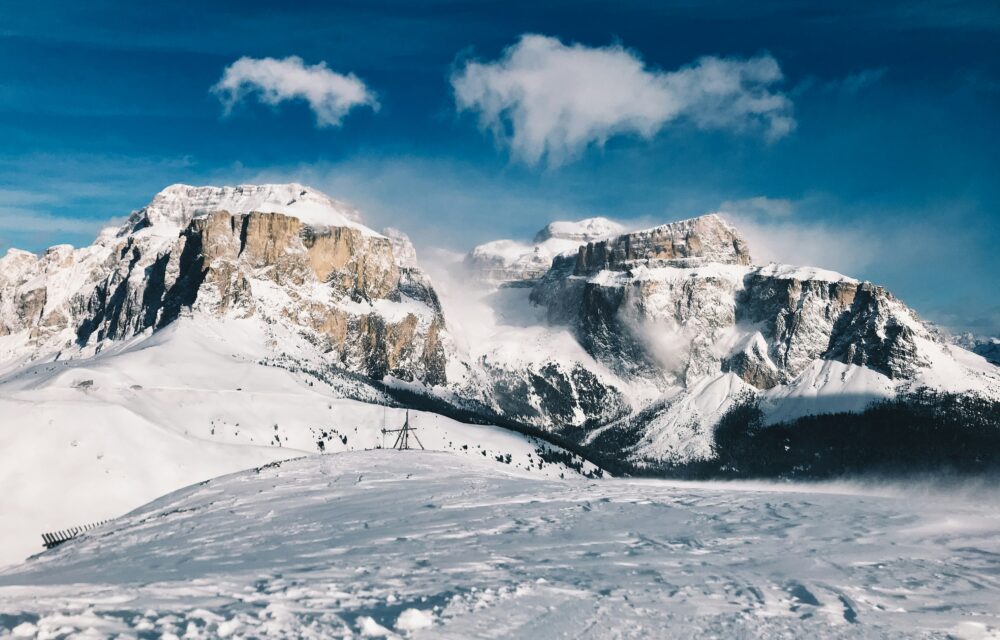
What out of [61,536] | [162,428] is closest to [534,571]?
[61,536]

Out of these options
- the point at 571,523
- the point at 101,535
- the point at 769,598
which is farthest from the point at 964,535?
the point at 101,535

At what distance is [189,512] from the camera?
24766mm

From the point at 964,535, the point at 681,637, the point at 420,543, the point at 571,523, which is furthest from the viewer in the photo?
the point at 571,523

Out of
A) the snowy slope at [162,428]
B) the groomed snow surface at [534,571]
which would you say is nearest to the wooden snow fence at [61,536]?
the groomed snow surface at [534,571]

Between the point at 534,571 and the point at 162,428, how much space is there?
2716 inches

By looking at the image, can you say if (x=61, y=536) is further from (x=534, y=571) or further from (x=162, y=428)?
(x=534, y=571)

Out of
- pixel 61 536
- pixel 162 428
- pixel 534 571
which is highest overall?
pixel 534 571

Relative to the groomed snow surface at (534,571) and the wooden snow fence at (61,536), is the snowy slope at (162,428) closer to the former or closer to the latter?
the wooden snow fence at (61,536)

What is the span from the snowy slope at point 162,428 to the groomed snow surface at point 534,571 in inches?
1458

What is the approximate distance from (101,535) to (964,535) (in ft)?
84.4

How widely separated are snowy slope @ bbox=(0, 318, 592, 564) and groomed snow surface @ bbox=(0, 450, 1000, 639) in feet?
121

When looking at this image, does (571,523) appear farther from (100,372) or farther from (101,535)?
(100,372)

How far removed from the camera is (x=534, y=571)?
44.6 ft

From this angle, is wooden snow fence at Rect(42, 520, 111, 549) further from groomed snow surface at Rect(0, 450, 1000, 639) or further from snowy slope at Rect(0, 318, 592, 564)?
snowy slope at Rect(0, 318, 592, 564)
